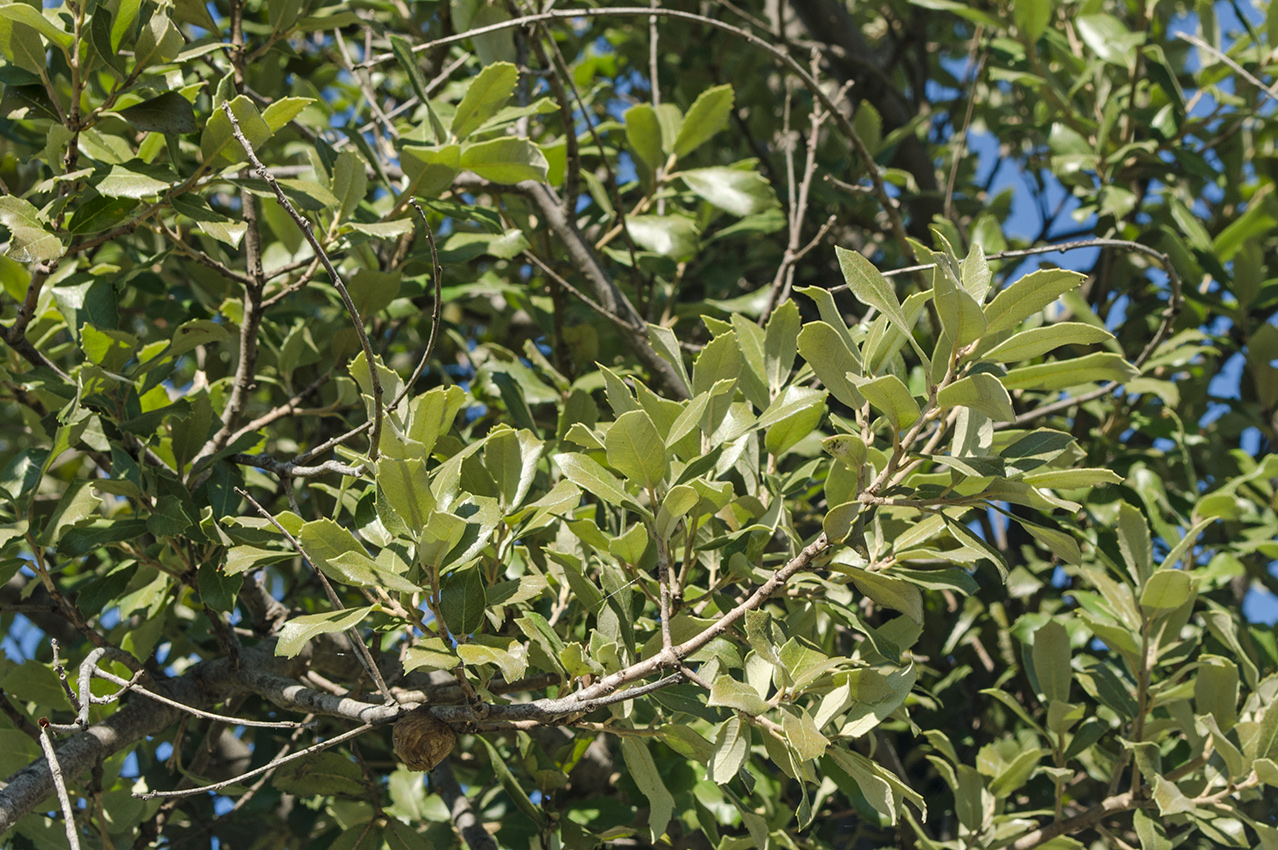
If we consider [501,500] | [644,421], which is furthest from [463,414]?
[644,421]

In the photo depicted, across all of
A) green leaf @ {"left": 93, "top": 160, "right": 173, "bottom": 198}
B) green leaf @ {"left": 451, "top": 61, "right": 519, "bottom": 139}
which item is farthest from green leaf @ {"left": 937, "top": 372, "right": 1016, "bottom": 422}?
green leaf @ {"left": 93, "top": 160, "right": 173, "bottom": 198}

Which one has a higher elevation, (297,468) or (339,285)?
(339,285)

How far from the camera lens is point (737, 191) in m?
1.57

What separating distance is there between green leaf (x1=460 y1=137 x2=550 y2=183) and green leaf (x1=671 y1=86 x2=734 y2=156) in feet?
1.34

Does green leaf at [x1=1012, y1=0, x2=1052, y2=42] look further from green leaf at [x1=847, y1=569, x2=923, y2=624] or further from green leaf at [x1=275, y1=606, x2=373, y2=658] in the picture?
green leaf at [x1=275, y1=606, x2=373, y2=658]

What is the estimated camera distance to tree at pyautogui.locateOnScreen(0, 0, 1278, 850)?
0.92 metres

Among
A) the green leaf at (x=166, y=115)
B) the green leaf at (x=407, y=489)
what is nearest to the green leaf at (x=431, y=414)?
the green leaf at (x=407, y=489)

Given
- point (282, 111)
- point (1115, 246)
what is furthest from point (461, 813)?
point (1115, 246)

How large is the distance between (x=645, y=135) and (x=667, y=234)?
0.65 ft

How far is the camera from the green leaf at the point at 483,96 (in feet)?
4.20

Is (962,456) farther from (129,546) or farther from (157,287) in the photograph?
(157,287)

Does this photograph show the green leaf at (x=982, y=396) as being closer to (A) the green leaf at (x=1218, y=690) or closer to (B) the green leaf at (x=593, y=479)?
(B) the green leaf at (x=593, y=479)

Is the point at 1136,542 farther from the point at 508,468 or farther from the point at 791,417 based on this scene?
the point at 508,468

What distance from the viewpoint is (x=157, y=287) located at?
5.74 feet
